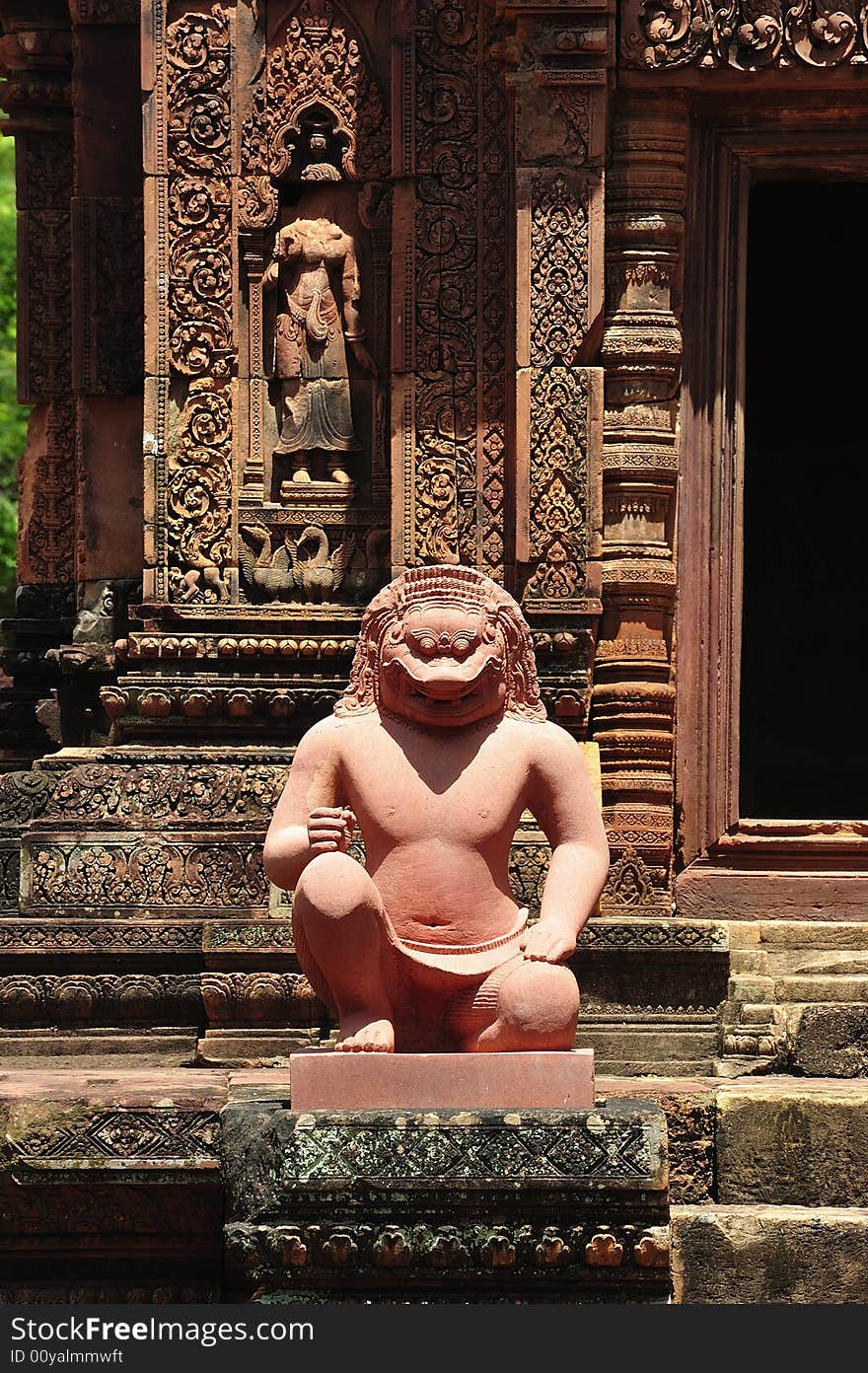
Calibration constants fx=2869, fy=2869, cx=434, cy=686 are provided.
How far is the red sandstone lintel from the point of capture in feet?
29.8

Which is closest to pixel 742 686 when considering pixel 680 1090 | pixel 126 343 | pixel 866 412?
pixel 866 412

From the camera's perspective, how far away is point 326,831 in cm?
932

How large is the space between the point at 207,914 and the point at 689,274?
406cm

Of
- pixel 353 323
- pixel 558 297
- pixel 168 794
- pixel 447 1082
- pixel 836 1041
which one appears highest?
pixel 558 297

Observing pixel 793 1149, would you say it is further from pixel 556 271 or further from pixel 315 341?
pixel 315 341

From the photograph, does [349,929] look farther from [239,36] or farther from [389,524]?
[239,36]

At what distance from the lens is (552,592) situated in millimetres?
13266

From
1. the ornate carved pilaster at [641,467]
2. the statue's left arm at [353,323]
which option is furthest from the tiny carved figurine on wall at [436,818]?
the statue's left arm at [353,323]

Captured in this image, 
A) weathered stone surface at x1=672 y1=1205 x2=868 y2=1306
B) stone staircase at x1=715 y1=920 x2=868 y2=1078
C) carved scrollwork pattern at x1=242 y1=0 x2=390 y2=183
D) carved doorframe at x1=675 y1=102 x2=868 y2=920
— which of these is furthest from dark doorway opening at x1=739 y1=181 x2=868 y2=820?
weathered stone surface at x1=672 y1=1205 x2=868 y2=1306

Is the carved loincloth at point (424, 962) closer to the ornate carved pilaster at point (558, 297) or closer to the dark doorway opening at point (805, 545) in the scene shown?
the ornate carved pilaster at point (558, 297)

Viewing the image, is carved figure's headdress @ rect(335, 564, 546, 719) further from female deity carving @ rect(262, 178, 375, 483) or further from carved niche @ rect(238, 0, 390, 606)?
female deity carving @ rect(262, 178, 375, 483)

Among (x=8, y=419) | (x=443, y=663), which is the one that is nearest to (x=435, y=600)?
(x=443, y=663)

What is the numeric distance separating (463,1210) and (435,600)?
208cm

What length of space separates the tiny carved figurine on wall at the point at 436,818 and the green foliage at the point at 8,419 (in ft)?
72.3
